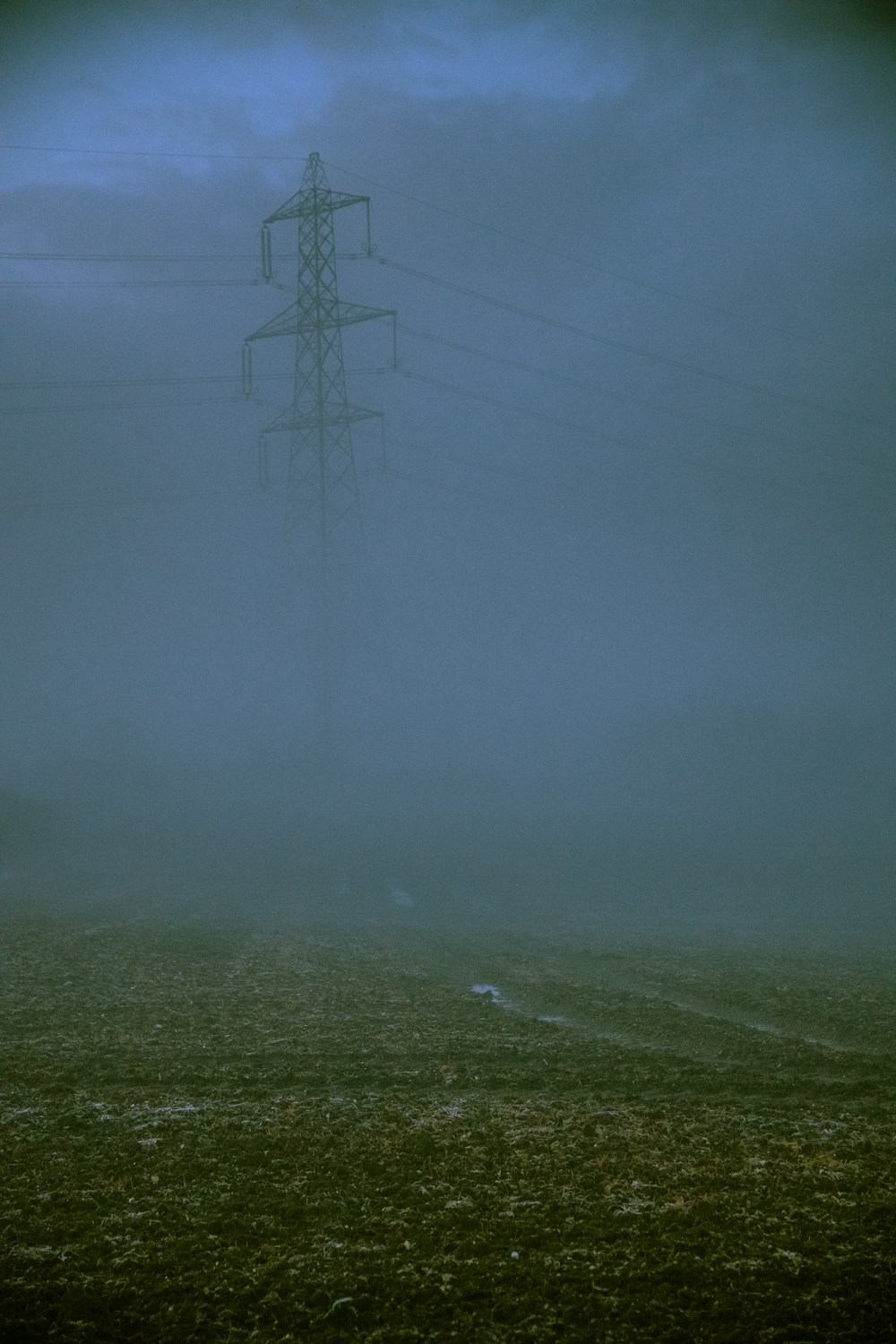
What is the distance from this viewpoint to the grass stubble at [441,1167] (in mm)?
4926

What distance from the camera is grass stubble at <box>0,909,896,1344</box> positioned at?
4926mm

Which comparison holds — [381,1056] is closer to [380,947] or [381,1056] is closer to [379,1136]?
[379,1136]

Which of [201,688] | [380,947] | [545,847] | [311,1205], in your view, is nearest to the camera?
[311,1205]

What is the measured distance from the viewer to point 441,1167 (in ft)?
21.8

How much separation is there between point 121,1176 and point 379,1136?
1.97 m

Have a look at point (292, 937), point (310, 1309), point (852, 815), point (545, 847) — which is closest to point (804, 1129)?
point (310, 1309)

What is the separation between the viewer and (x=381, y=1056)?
31.7ft

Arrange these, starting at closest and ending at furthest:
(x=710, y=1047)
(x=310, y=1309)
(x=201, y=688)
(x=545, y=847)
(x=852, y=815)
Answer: (x=310, y=1309), (x=710, y=1047), (x=545, y=847), (x=852, y=815), (x=201, y=688)

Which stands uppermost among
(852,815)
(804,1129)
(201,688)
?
(201,688)

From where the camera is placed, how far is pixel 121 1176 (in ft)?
21.1

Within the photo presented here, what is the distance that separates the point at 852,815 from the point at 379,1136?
5000 cm

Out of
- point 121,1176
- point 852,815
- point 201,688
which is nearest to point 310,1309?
point 121,1176

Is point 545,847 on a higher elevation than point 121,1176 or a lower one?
lower

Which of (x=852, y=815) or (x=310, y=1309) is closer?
(x=310, y=1309)
